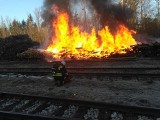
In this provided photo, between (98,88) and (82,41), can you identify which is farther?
(82,41)

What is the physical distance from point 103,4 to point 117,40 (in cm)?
530

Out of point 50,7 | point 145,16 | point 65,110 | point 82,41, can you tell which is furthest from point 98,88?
point 145,16

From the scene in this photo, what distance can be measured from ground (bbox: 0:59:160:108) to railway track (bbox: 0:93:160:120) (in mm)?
932

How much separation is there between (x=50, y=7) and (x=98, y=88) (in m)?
17.9

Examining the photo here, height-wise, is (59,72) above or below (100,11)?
below

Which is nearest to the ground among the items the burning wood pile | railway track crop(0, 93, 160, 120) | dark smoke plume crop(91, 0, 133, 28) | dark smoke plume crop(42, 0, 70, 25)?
railway track crop(0, 93, 160, 120)

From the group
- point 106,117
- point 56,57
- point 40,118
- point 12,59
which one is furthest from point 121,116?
point 12,59

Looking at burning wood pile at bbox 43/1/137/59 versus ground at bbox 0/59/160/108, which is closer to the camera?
ground at bbox 0/59/160/108

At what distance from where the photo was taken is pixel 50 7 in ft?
86.8

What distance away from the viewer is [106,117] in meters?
7.05

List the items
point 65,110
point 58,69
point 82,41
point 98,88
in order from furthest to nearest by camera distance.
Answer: point 82,41 < point 58,69 < point 98,88 < point 65,110

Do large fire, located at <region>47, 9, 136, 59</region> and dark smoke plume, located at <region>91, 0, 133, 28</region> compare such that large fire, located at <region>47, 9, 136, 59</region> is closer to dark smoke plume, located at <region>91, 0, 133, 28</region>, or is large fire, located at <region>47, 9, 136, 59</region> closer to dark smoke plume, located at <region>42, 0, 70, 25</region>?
dark smoke plume, located at <region>42, 0, 70, 25</region>

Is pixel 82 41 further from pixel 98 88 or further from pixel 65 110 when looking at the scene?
pixel 65 110

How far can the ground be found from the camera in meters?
8.85
